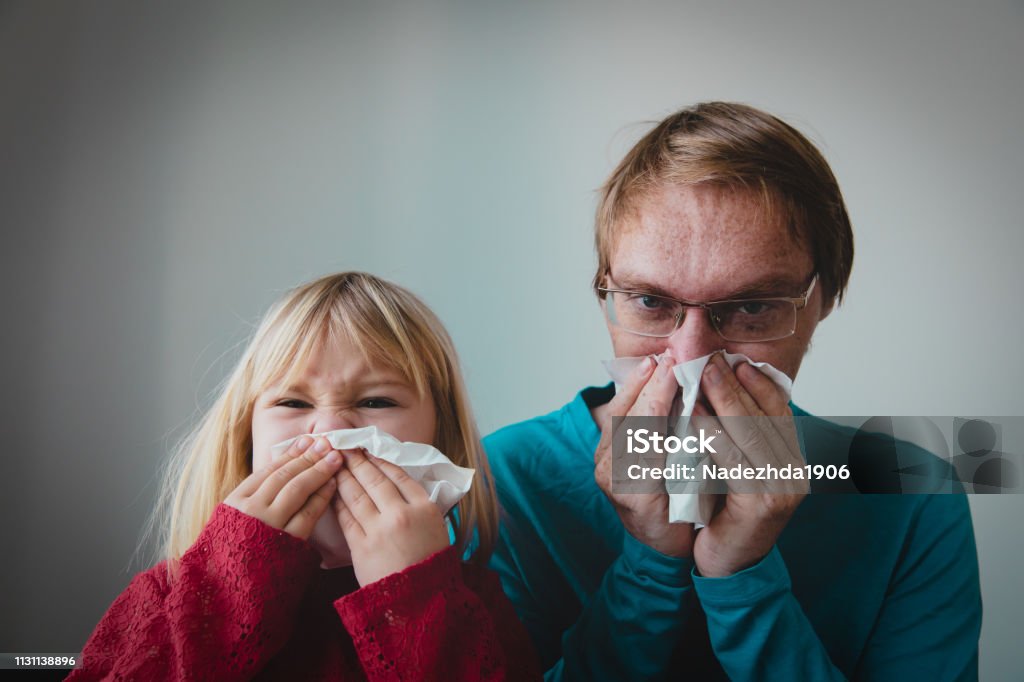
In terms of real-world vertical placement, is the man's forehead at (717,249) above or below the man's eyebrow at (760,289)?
Result: above

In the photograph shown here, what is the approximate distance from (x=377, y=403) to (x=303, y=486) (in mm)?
172

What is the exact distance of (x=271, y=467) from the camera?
1.19m

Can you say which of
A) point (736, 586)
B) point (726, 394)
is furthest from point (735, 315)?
point (736, 586)

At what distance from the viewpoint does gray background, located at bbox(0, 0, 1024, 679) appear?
1.38m

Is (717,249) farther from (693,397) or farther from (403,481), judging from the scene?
(403,481)

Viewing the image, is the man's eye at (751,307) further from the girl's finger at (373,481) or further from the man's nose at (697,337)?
the girl's finger at (373,481)

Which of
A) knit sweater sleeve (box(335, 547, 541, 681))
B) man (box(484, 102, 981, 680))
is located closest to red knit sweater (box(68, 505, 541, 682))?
knit sweater sleeve (box(335, 547, 541, 681))

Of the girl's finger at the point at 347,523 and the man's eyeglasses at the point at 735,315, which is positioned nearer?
the girl's finger at the point at 347,523

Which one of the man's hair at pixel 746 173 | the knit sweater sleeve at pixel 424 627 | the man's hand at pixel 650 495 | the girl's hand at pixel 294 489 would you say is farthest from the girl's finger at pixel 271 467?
the man's hair at pixel 746 173

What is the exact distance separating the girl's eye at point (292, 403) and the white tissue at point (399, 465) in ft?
0.18

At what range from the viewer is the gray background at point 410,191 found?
54.5 inches

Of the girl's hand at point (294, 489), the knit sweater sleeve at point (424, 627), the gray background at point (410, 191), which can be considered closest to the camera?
the knit sweater sleeve at point (424, 627)

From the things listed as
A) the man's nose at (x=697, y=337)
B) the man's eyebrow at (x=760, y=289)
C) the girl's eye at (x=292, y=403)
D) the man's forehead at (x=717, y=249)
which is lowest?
the girl's eye at (x=292, y=403)

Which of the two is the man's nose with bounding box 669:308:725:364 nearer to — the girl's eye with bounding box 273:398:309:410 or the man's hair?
the man's hair
